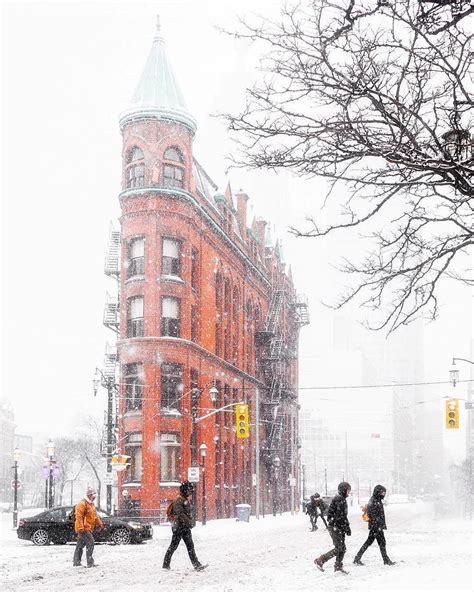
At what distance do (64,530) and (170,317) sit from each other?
890 inches

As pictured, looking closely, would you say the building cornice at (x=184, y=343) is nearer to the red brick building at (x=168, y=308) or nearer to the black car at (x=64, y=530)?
the red brick building at (x=168, y=308)

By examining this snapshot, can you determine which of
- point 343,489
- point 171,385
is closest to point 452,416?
point 171,385

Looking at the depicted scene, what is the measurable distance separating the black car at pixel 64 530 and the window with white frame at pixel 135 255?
2244cm

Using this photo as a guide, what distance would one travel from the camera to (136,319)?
4838cm

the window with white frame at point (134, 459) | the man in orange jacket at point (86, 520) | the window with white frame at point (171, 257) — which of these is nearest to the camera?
the man in orange jacket at point (86, 520)

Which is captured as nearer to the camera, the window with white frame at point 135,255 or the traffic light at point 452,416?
the traffic light at point 452,416

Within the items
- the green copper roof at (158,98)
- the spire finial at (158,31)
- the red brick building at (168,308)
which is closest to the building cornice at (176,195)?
the red brick building at (168,308)

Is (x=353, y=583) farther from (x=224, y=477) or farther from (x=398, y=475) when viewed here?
(x=398, y=475)

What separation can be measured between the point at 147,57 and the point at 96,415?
377ft

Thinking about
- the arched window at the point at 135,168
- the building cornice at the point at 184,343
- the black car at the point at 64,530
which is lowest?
the black car at the point at 64,530

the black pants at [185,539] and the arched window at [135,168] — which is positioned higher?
the arched window at [135,168]

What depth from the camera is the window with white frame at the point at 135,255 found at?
48594mm

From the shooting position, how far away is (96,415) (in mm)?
160750

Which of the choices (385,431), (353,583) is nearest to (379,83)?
(353,583)
